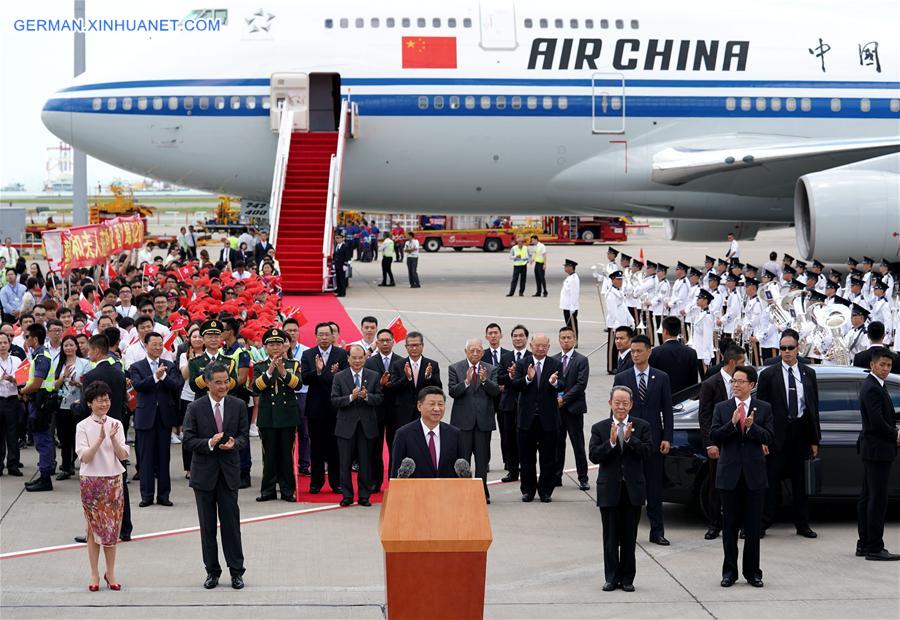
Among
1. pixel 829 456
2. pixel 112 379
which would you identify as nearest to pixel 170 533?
pixel 112 379

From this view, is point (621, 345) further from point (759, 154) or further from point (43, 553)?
point (759, 154)

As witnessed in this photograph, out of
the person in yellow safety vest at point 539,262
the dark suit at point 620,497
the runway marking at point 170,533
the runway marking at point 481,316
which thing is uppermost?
the person in yellow safety vest at point 539,262

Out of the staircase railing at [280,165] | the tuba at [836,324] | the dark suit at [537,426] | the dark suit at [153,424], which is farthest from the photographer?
the staircase railing at [280,165]

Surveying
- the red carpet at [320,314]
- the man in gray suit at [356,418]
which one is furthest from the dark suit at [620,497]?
the red carpet at [320,314]

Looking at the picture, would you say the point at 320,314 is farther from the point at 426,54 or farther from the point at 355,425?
the point at 355,425

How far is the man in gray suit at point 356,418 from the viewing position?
11.8 m

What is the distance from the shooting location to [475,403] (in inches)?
470

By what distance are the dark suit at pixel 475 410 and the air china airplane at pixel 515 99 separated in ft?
55.2

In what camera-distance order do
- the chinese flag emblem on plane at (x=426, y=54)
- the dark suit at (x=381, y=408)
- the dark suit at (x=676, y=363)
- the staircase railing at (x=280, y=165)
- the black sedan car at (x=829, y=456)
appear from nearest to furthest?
the black sedan car at (x=829, y=456)
the dark suit at (x=381, y=408)
the dark suit at (x=676, y=363)
the staircase railing at (x=280, y=165)
the chinese flag emblem on plane at (x=426, y=54)

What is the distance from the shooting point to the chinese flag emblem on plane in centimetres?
2800

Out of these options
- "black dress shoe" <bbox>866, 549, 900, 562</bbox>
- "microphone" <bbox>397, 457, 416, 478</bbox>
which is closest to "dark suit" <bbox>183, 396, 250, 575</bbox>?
"microphone" <bbox>397, 457, 416, 478</bbox>

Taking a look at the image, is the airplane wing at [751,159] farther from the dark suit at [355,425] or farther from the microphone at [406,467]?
the microphone at [406,467]

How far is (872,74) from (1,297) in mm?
20108

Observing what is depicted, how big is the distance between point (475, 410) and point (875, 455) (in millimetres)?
3722
